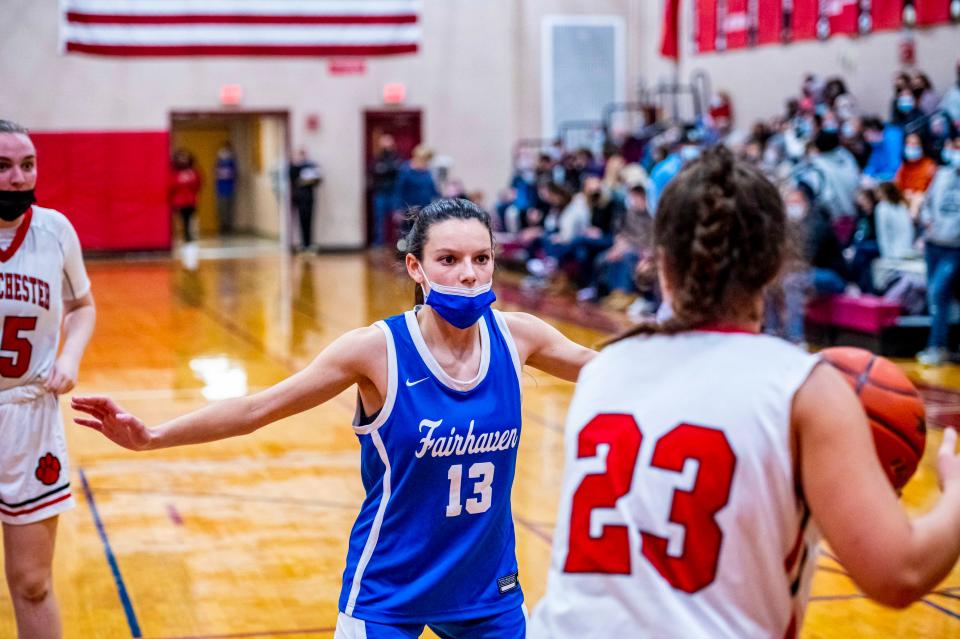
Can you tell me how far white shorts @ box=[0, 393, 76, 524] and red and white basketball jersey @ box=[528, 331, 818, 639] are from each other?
245 cm

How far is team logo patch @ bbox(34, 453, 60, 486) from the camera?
3.96m

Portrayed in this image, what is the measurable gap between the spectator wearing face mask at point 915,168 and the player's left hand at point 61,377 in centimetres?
1016

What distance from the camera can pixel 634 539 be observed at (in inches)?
73.5

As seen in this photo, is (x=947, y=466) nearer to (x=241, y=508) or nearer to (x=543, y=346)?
(x=543, y=346)

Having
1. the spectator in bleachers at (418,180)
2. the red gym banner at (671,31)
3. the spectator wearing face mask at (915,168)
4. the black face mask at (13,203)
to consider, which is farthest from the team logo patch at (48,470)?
the red gym banner at (671,31)

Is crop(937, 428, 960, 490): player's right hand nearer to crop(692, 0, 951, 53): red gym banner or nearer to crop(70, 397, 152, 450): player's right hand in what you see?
crop(70, 397, 152, 450): player's right hand

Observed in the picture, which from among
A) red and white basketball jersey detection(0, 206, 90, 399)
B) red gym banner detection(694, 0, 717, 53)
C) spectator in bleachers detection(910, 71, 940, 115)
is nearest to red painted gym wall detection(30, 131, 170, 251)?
red gym banner detection(694, 0, 717, 53)

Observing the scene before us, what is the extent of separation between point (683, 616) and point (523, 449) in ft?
19.9

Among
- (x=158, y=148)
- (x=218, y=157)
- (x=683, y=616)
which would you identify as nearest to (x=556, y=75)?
(x=158, y=148)

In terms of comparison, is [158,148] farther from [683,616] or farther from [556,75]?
[683,616]

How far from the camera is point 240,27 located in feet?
65.0

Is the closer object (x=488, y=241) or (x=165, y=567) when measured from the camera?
(x=488, y=241)

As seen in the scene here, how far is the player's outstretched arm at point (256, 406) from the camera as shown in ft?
9.32

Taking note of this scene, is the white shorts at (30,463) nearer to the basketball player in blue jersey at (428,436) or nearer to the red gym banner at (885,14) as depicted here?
the basketball player in blue jersey at (428,436)
